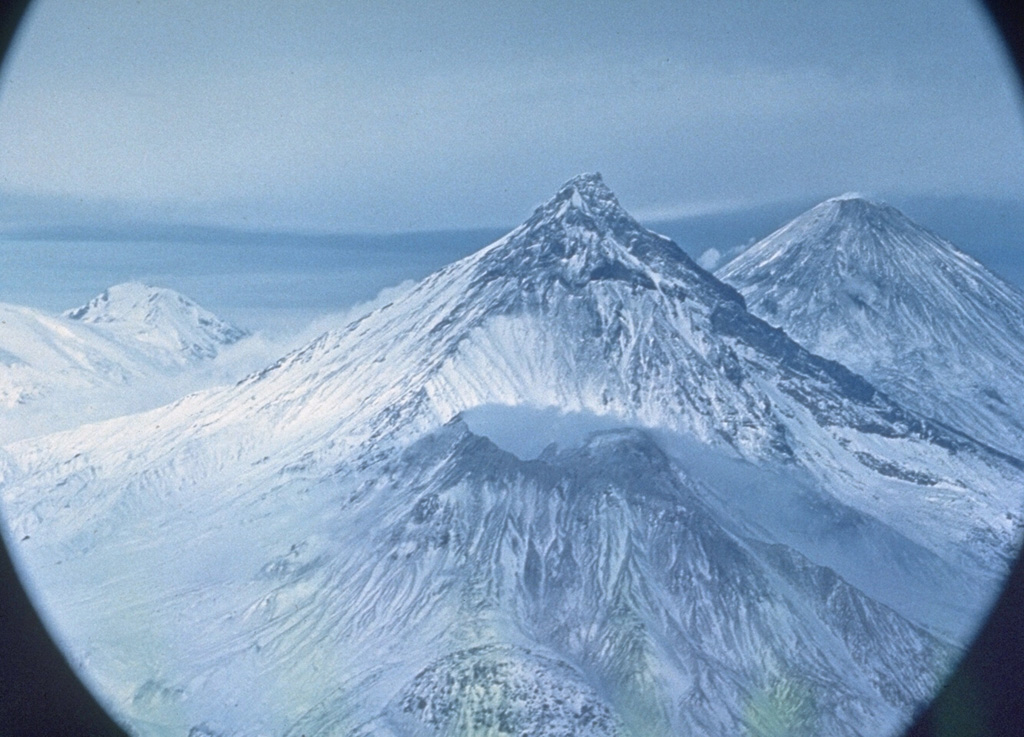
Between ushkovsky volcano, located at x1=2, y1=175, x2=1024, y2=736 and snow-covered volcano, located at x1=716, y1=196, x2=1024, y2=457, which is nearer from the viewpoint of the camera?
ushkovsky volcano, located at x1=2, y1=175, x2=1024, y2=736

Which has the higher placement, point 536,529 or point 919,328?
point 919,328

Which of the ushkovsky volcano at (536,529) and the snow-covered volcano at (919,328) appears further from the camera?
the snow-covered volcano at (919,328)

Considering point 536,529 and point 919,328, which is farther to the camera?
point 919,328

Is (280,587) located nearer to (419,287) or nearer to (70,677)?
(419,287)
